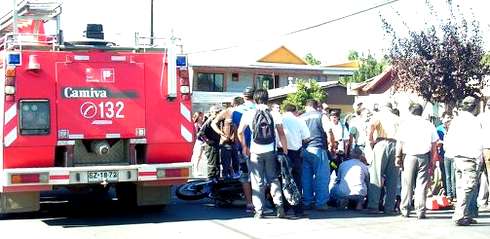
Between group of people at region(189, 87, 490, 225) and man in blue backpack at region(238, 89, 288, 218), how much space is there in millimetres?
14

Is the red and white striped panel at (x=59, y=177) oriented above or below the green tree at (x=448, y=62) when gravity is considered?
below

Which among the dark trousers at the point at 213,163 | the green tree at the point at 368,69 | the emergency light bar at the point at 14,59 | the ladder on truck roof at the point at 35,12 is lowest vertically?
the dark trousers at the point at 213,163

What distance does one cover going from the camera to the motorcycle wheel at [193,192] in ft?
40.5

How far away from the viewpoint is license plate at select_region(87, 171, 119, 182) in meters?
9.72

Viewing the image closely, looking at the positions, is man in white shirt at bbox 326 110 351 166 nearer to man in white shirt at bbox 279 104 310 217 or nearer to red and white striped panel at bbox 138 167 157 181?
man in white shirt at bbox 279 104 310 217

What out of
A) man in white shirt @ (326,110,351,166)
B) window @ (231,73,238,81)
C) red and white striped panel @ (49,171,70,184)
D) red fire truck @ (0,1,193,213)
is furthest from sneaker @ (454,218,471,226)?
window @ (231,73,238,81)

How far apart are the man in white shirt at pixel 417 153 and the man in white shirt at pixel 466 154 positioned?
529mm

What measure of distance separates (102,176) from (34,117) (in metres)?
1.18

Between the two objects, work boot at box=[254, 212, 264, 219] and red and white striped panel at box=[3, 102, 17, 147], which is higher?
red and white striped panel at box=[3, 102, 17, 147]

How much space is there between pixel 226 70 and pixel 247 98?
38968mm

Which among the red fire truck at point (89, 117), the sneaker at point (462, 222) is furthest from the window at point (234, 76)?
the sneaker at point (462, 222)

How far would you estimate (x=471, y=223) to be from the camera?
9.60 meters

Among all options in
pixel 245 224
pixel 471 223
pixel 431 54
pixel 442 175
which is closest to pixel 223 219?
pixel 245 224

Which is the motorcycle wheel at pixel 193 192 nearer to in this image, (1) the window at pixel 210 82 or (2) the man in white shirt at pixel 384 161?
(2) the man in white shirt at pixel 384 161
